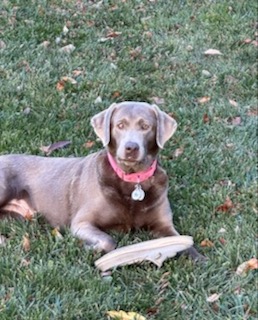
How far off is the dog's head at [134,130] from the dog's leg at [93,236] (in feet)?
1.54

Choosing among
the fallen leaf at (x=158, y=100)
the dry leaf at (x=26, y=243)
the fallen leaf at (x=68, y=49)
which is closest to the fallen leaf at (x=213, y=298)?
the dry leaf at (x=26, y=243)

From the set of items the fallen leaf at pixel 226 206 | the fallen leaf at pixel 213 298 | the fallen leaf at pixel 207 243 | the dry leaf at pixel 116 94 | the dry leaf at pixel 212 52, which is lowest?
the dry leaf at pixel 212 52

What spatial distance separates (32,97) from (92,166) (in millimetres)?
2492

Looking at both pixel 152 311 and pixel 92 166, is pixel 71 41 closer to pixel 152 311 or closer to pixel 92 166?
pixel 92 166

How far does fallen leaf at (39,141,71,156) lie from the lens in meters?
6.38

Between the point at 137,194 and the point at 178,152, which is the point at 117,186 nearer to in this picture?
the point at 137,194

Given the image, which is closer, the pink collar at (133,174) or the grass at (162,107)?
the grass at (162,107)

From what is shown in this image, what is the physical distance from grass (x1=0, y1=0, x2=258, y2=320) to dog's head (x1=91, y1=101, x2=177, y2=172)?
571mm

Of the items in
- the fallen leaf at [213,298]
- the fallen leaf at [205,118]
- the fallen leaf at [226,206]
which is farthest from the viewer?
the fallen leaf at [205,118]

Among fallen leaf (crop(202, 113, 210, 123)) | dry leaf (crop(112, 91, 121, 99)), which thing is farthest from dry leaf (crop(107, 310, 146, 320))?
dry leaf (crop(112, 91, 121, 99))

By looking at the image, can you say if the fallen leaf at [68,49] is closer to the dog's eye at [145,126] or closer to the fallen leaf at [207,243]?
the dog's eye at [145,126]

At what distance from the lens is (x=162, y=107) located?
778cm

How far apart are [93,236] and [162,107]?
3194 millimetres

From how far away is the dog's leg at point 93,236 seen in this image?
15.6 ft
